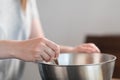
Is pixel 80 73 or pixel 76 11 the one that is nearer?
pixel 80 73

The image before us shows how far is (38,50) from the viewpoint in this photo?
0.56 metres

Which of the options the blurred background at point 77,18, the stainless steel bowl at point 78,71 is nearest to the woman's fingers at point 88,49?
the stainless steel bowl at point 78,71

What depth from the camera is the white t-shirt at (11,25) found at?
0.78 metres

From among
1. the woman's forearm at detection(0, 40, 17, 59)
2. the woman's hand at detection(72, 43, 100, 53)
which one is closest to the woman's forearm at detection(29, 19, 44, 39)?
the woman's hand at detection(72, 43, 100, 53)

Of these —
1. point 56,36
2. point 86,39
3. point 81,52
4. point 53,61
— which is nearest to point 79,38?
point 86,39

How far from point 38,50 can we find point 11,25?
28 centimetres

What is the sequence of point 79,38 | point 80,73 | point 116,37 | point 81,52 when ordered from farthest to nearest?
point 79,38 < point 116,37 < point 81,52 < point 80,73

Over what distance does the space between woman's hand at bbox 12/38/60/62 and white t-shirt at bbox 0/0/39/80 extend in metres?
0.21

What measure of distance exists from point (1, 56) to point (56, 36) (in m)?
1.05

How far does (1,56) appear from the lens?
626 mm

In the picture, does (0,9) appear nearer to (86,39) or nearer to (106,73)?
(106,73)

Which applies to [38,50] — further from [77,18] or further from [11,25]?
[77,18]

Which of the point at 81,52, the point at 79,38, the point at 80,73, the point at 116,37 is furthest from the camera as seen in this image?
the point at 79,38

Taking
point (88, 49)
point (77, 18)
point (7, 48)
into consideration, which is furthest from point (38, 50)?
point (77, 18)
